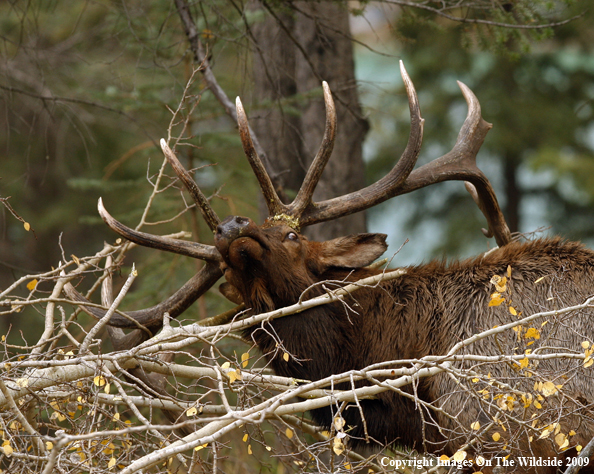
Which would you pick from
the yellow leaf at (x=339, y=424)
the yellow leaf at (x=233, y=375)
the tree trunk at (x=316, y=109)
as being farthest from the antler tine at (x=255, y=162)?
the tree trunk at (x=316, y=109)

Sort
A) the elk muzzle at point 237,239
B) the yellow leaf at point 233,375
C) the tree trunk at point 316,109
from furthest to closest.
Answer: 1. the tree trunk at point 316,109
2. the elk muzzle at point 237,239
3. the yellow leaf at point 233,375

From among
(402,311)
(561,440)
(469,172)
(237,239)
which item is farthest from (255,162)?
(561,440)

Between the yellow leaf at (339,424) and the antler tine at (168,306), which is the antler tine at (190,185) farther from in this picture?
the yellow leaf at (339,424)

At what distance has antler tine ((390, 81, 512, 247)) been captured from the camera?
4.36 metres

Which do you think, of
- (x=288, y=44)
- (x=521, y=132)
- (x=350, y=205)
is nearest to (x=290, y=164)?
(x=288, y=44)

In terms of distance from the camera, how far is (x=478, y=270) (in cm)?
420

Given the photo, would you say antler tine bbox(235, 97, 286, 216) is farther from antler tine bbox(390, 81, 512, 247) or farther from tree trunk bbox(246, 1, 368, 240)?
tree trunk bbox(246, 1, 368, 240)

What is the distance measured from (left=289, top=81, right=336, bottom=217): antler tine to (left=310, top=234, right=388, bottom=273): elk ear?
30 centimetres

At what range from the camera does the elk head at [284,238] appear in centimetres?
380

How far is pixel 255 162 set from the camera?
401cm

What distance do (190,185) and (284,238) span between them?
63 cm

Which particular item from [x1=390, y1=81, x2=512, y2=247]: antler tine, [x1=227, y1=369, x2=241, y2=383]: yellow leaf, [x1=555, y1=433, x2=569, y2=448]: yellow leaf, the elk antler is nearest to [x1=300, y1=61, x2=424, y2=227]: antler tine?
the elk antler

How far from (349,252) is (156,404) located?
1.47 m

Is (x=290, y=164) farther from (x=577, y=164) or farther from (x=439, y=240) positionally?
(x=439, y=240)
